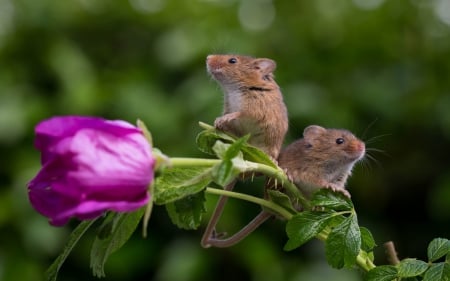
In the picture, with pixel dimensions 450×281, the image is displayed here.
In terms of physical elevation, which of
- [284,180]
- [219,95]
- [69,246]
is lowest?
[219,95]

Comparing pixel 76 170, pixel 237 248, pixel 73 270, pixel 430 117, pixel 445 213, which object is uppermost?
pixel 76 170

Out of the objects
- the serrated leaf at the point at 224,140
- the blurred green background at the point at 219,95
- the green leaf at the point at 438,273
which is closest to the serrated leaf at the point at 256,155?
the serrated leaf at the point at 224,140

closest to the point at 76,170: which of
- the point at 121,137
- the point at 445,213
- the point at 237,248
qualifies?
the point at 121,137

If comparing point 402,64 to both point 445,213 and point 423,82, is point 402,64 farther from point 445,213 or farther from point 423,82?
point 445,213

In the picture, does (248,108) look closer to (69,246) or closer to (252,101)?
(252,101)

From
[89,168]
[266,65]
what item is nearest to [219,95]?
[266,65]

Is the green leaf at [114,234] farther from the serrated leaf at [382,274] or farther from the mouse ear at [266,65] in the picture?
the mouse ear at [266,65]

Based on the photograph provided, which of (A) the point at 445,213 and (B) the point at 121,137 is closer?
(B) the point at 121,137
